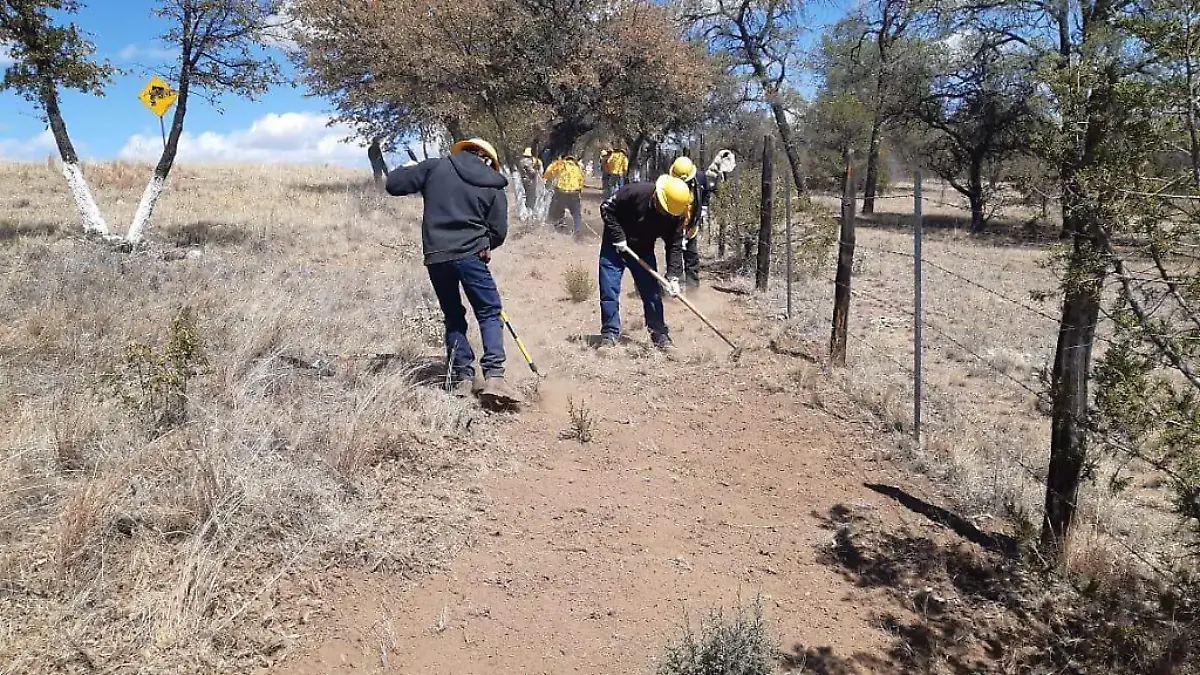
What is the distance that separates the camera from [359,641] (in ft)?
9.55

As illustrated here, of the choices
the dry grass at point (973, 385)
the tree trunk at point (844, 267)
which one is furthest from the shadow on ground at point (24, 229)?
the tree trunk at point (844, 267)

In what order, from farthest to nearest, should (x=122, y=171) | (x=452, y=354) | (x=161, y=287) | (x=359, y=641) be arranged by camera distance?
(x=122, y=171), (x=161, y=287), (x=452, y=354), (x=359, y=641)

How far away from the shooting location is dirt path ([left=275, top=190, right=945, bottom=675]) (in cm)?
298

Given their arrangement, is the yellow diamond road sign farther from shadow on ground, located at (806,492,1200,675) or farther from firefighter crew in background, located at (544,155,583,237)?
shadow on ground, located at (806,492,1200,675)

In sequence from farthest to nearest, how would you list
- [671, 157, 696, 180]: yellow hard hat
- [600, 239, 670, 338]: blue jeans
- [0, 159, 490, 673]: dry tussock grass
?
[671, 157, 696, 180]: yellow hard hat
[600, 239, 670, 338]: blue jeans
[0, 159, 490, 673]: dry tussock grass

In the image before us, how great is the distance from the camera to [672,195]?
6.70 metres

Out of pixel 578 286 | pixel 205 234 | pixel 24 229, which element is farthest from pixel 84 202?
pixel 578 286

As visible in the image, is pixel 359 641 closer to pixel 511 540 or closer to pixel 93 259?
pixel 511 540

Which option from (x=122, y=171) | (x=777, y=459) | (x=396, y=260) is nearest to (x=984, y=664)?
(x=777, y=459)

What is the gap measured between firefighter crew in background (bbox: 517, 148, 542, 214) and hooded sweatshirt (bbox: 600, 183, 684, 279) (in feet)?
29.7

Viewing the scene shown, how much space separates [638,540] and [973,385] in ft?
15.9

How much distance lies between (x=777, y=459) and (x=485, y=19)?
12185 mm

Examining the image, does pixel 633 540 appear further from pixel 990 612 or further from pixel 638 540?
pixel 990 612

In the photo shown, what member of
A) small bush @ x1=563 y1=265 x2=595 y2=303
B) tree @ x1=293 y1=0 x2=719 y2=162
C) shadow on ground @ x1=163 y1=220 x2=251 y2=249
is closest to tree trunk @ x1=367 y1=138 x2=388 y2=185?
tree @ x1=293 y1=0 x2=719 y2=162
